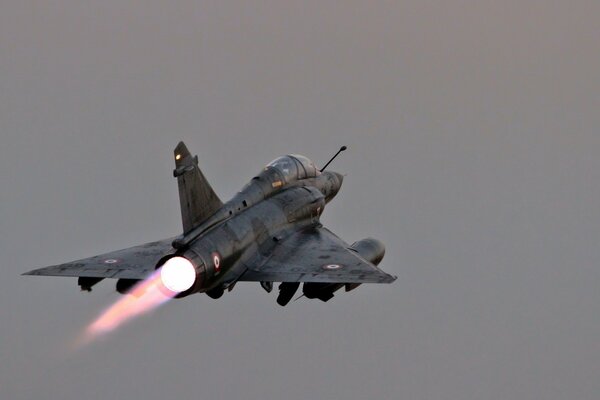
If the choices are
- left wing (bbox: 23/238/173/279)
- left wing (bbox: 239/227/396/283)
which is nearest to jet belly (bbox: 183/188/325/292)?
left wing (bbox: 239/227/396/283)

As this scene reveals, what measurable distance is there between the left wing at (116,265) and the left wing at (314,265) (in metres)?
2.80

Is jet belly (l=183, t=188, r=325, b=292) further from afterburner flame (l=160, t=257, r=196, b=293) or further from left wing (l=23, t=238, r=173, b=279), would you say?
left wing (l=23, t=238, r=173, b=279)

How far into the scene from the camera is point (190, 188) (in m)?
46.3

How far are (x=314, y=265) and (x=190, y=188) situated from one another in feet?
14.7

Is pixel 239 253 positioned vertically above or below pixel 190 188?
below

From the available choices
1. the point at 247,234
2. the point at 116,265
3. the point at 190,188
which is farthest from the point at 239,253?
the point at 116,265

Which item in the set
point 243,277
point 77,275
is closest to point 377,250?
point 243,277

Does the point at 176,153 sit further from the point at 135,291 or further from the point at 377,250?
the point at 377,250

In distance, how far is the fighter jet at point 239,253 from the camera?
150ft

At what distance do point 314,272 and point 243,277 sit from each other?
2083 millimetres

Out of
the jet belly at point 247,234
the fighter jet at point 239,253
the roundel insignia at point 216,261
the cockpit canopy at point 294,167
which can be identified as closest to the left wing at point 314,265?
the fighter jet at point 239,253

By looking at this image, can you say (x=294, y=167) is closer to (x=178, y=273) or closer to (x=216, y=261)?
(x=216, y=261)

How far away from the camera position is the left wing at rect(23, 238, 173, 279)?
46.7m

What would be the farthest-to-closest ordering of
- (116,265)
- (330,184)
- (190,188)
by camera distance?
(330,184)
(116,265)
(190,188)
